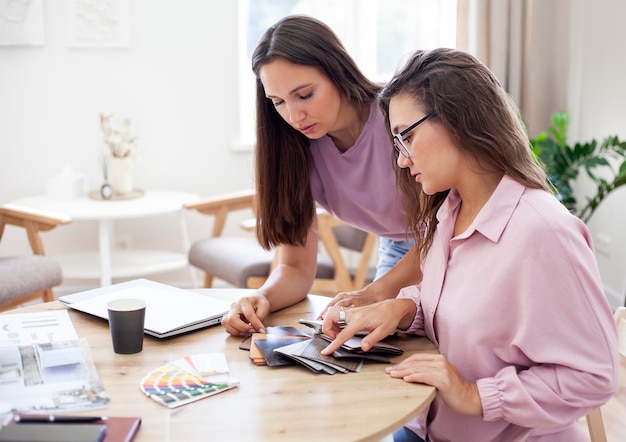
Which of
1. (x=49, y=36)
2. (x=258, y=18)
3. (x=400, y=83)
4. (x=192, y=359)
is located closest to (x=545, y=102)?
(x=258, y=18)

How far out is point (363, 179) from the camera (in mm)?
2002

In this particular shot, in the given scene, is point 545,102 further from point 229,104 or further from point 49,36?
point 49,36

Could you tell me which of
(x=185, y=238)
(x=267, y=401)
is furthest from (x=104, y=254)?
(x=267, y=401)

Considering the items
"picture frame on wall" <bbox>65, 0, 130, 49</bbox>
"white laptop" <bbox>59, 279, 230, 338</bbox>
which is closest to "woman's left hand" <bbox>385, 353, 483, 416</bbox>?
"white laptop" <bbox>59, 279, 230, 338</bbox>

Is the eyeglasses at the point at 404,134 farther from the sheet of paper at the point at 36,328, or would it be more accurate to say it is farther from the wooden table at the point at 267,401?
the sheet of paper at the point at 36,328

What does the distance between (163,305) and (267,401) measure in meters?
0.53

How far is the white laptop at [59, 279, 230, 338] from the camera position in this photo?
160cm

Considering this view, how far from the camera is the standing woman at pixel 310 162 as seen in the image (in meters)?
1.75

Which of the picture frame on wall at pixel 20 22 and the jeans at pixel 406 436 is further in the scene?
the picture frame on wall at pixel 20 22

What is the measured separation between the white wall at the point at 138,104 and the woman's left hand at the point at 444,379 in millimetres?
3425

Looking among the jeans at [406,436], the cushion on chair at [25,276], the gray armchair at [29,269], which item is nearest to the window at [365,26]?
the gray armchair at [29,269]

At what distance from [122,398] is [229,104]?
11.5 feet

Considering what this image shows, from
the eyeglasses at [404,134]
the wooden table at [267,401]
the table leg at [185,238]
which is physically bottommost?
the table leg at [185,238]

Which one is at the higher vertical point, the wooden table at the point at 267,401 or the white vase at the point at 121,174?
the wooden table at the point at 267,401
